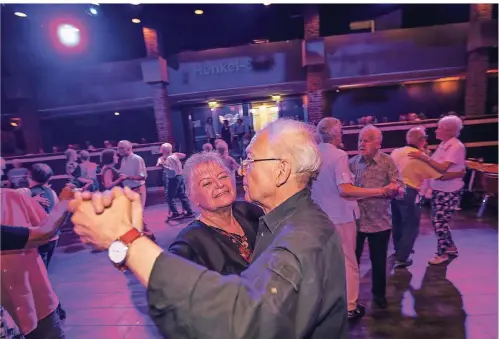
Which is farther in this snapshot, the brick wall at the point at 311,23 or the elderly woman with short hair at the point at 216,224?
the brick wall at the point at 311,23

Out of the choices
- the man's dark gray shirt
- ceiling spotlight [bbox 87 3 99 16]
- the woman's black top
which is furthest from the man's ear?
ceiling spotlight [bbox 87 3 99 16]

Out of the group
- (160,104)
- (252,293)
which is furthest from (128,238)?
(160,104)

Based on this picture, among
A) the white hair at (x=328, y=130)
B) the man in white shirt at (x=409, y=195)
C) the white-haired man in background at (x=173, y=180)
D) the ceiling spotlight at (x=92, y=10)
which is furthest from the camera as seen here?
the ceiling spotlight at (x=92, y=10)

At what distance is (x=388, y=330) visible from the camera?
10.1 feet

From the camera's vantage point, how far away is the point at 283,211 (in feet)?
3.67

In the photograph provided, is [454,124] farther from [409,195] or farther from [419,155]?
[409,195]

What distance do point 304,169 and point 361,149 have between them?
8.43 feet

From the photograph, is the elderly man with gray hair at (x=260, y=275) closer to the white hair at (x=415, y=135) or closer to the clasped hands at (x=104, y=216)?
the clasped hands at (x=104, y=216)

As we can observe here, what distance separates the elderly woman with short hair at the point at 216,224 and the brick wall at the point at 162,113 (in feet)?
36.9

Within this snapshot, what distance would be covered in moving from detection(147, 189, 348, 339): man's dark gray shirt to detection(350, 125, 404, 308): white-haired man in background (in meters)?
2.64

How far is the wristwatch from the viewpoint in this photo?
83 centimetres

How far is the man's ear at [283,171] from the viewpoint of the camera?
1153 millimetres

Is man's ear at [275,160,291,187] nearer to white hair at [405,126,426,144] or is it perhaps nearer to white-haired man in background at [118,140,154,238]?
white hair at [405,126,426,144]

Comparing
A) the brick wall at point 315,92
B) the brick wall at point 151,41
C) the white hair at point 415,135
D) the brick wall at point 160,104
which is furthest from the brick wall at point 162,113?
the white hair at point 415,135
